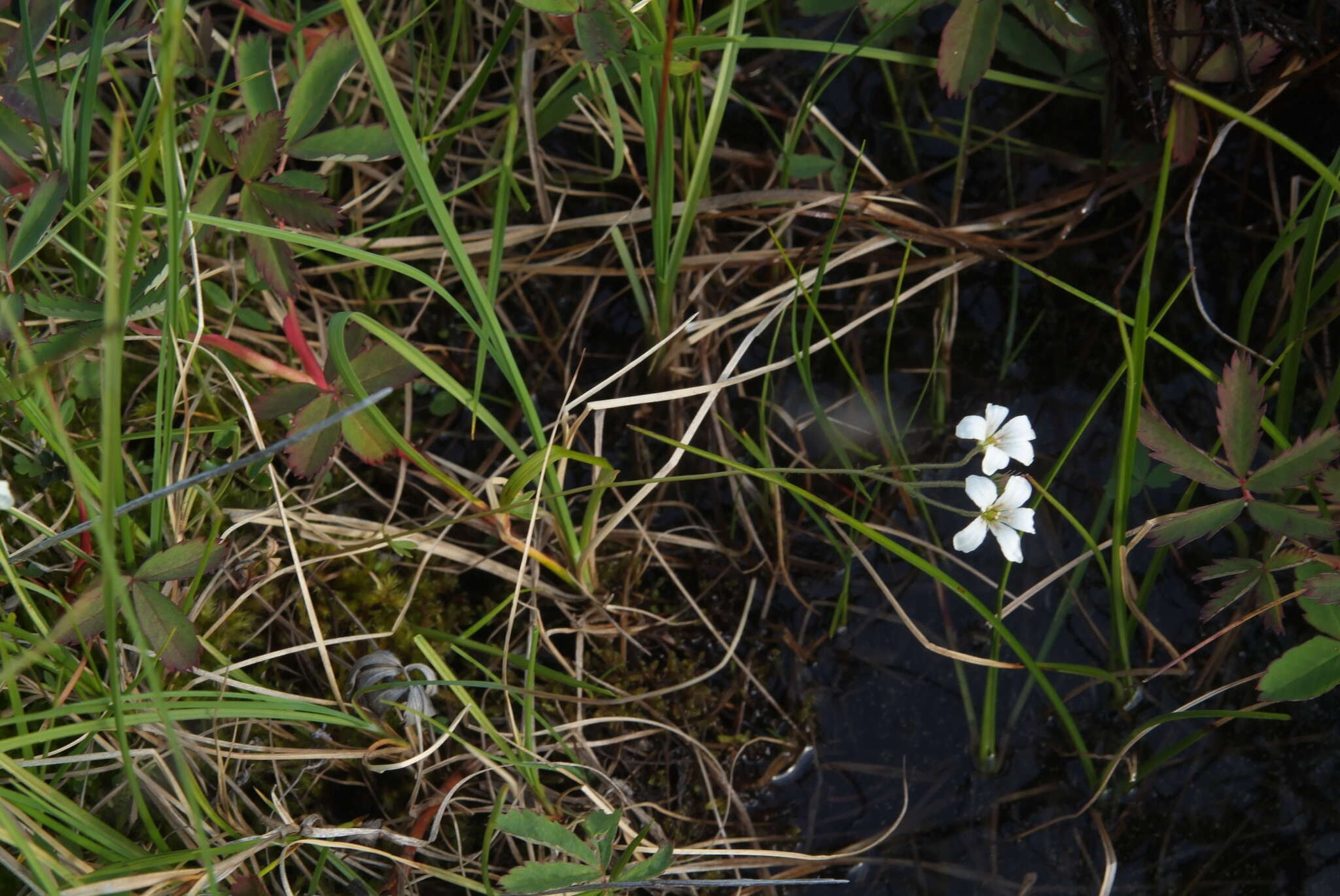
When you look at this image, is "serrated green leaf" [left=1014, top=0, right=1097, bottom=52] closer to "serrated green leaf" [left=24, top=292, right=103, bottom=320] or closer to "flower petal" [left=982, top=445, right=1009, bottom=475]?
"flower petal" [left=982, top=445, right=1009, bottom=475]

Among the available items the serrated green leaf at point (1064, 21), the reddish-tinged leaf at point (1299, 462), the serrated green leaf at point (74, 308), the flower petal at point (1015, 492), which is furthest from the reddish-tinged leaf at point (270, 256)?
the reddish-tinged leaf at point (1299, 462)

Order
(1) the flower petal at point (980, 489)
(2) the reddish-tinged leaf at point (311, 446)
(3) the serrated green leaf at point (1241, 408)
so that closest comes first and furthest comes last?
(1) the flower petal at point (980, 489) → (3) the serrated green leaf at point (1241, 408) → (2) the reddish-tinged leaf at point (311, 446)

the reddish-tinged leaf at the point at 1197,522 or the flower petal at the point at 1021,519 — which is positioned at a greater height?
the flower petal at the point at 1021,519

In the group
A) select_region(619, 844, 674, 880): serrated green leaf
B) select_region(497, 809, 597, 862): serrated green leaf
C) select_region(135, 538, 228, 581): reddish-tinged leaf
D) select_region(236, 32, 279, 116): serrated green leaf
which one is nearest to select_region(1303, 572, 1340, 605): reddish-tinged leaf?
select_region(619, 844, 674, 880): serrated green leaf

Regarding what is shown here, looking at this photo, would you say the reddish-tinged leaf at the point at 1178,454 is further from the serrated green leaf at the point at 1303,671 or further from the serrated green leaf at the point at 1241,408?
the serrated green leaf at the point at 1303,671

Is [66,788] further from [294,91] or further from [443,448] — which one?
[294,91]

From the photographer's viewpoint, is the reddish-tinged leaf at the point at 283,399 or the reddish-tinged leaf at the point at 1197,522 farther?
the reddish-tinged leaf at the point at 283,399
